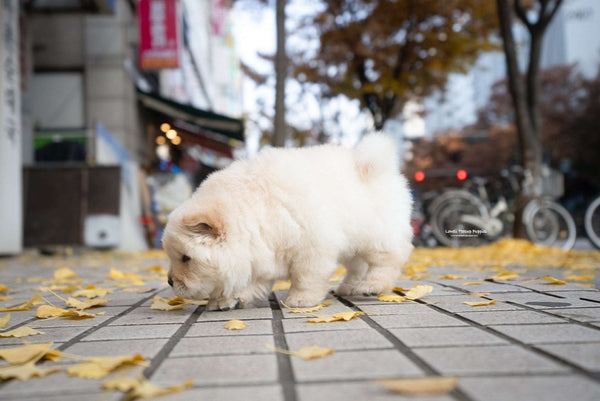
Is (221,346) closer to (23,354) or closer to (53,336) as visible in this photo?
(23,354)

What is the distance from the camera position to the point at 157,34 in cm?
1327

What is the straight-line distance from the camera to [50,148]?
12.2m

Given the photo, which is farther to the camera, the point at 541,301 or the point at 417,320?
the point at 541,301

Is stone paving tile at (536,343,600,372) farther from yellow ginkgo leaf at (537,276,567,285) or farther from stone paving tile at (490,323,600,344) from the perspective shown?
yellow ginkgo leaf at (537,276,567,285)

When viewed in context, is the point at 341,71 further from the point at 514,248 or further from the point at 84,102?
the point at 514,248

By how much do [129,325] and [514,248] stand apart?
710cm

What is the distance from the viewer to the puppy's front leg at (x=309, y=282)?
3076 millimetres

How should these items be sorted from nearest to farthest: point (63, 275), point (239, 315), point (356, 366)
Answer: point (356, 366) → point (239, 315) → point (63, 275)

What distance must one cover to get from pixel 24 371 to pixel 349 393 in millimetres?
1211

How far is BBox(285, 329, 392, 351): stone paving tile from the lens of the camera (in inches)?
85.4

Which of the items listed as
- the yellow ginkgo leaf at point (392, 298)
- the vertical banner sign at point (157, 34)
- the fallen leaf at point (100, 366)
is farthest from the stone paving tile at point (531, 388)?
the vertical banner sign at point (157, 34)

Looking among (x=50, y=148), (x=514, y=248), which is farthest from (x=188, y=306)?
(x=50, y=148)

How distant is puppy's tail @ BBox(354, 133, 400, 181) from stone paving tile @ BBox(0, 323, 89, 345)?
1.90 metres

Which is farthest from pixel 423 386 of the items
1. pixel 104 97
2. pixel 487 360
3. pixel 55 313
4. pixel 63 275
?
pixel 104 97
